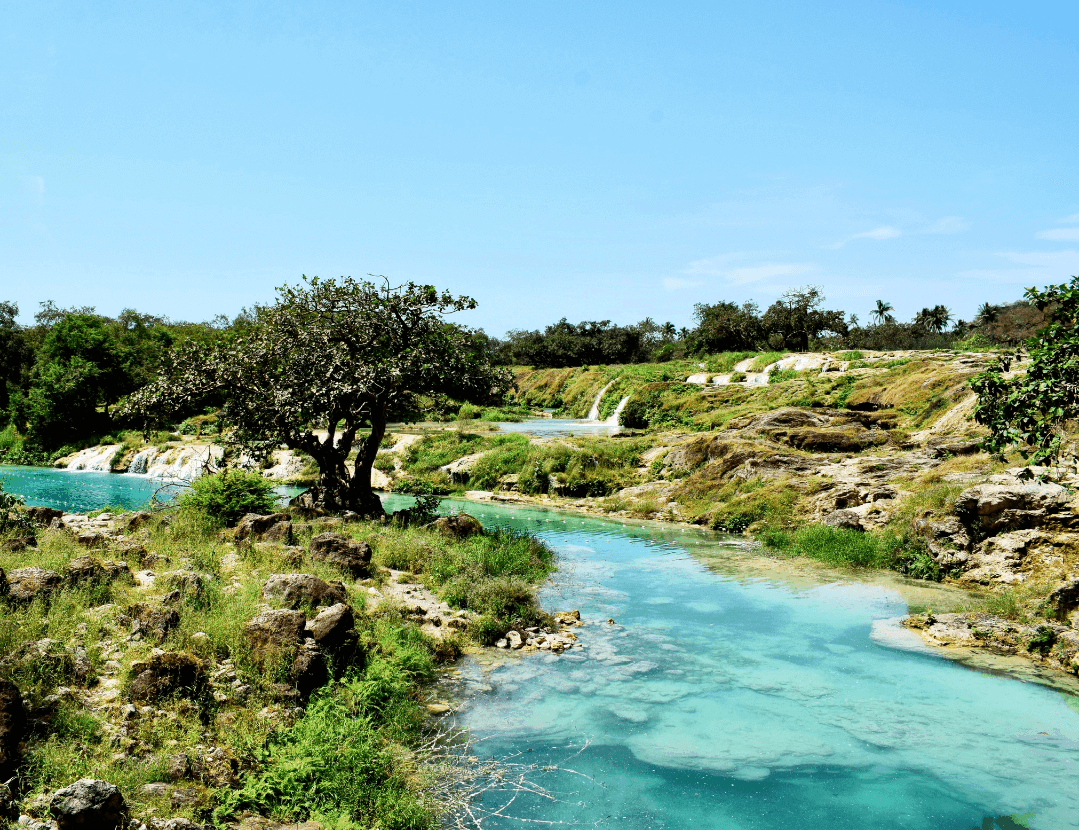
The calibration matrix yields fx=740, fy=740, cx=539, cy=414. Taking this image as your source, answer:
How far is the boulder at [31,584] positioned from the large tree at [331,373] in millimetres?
8165

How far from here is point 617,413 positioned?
47.4 m

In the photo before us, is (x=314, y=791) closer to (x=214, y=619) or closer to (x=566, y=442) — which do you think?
(x=214, y=619)

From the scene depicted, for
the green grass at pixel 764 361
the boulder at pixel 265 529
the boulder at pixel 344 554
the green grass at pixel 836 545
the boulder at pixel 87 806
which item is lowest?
the green grass at pixel 836 545

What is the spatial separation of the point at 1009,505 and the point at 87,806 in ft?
53.0

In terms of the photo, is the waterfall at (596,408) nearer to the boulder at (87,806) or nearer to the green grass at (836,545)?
the green grass at (836,545)

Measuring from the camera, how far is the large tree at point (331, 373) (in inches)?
695

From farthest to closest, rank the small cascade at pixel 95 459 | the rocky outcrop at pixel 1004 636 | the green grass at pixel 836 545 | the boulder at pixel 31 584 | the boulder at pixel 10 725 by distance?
the small cascade at pixel 95 459
the green grass at pixel 836 545
the rocky outcrop at pixel 1004 636
the boulder at pixel 31 584
the boulder at pixel 10 725

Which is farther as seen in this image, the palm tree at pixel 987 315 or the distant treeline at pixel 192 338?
the palm tree at pixel 987 315

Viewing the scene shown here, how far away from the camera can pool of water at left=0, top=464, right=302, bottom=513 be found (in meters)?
27.1

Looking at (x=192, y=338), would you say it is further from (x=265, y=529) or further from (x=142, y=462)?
(x=265, y=529)

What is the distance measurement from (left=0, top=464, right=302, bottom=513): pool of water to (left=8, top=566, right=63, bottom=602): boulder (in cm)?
1395

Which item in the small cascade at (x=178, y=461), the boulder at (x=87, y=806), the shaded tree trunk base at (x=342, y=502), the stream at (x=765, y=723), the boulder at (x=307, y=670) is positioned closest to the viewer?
the boulder at (x=87, y=806)

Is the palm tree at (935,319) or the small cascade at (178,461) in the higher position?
the palm tree at (935,319)

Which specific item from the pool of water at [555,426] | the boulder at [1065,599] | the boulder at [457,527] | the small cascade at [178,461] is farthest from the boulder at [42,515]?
the pool of water at [555,426]
